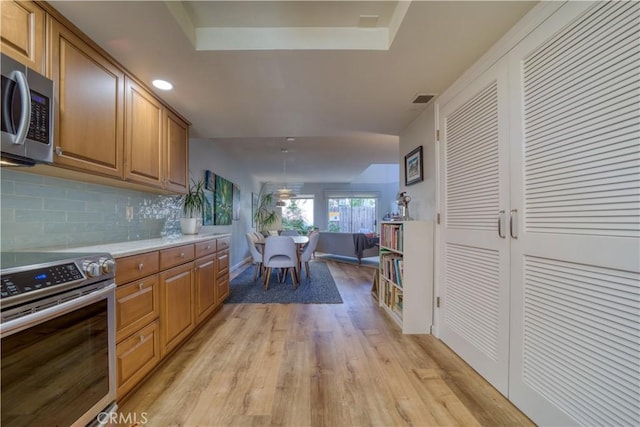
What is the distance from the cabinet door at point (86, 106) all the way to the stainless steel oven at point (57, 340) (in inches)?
A: 27.0

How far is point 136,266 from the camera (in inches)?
60.4

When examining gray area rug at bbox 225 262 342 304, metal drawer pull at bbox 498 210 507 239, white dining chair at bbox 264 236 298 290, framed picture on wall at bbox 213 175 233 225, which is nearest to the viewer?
metal drawer pull at bbox 498 210 507 239

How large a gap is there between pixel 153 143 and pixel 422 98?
2383 millimetres

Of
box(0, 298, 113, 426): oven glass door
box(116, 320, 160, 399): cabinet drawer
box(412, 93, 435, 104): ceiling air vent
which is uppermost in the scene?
box(412, 93, 435, 104): ceiling air vent

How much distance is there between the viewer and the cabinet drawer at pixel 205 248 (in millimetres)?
2384

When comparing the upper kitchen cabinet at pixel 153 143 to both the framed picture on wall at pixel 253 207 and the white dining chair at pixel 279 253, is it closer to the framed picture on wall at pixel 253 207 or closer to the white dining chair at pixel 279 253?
the white dining chair at pixel 279 253

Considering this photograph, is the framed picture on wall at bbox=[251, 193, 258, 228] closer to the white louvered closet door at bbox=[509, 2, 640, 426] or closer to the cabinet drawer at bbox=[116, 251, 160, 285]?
the cabinet drawer at bbox=[116, 251, 160, 285]

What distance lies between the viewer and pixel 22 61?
1183 mm

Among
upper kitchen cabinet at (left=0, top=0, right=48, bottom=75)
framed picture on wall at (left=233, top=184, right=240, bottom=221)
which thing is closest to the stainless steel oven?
upper kitchen cabinet at (left=0, top=0, right=48, bottom=75)

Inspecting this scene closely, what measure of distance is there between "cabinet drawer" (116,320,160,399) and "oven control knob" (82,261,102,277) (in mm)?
532

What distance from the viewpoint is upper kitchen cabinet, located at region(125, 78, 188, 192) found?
6.27 feet

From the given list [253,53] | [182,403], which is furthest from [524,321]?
[253,53]

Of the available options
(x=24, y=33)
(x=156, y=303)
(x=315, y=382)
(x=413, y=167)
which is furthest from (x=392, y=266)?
(x=24, y=33)

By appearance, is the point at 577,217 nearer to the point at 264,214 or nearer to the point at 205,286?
the point at 205,286
